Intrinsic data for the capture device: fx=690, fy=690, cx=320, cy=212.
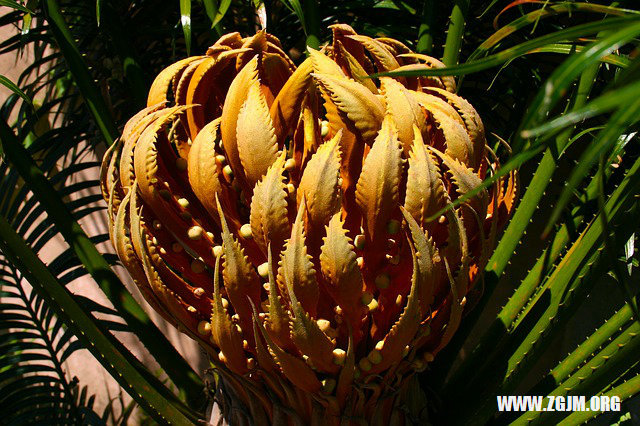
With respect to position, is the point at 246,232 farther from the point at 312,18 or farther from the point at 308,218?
the point at 312,18

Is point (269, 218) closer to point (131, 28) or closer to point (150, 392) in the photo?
point (150, 392)

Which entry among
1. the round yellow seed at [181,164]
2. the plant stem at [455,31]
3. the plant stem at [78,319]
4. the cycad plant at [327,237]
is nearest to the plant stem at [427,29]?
the plant stem at [455,31]

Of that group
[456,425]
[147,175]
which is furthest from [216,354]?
[456,425]

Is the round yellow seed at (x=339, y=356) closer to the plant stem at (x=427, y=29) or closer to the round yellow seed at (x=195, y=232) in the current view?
the round yellow seed at (x=195, y=232)

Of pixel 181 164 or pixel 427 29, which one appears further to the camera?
pixel 427 29

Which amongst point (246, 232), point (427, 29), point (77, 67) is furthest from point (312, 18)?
point (246, 232)

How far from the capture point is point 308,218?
0.58 meters

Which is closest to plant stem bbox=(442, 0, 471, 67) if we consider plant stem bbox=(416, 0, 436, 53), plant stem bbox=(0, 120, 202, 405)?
plant stem bbox=(416, 0, 436, 53)

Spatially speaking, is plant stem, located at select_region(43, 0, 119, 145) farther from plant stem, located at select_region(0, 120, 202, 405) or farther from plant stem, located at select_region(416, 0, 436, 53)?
plant stem, located at select_region(416, 0, 436, 53)

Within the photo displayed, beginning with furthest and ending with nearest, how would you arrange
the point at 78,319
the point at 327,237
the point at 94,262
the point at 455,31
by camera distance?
1. the point at 455,31
2. the point at 94,262
3. the point at 78,319
4. the point at 327,237

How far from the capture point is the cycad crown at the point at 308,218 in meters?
0.57

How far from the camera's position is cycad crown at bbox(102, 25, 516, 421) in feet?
1.87

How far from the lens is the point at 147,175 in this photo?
24.2 inches

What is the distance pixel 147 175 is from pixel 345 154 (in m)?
0.18
